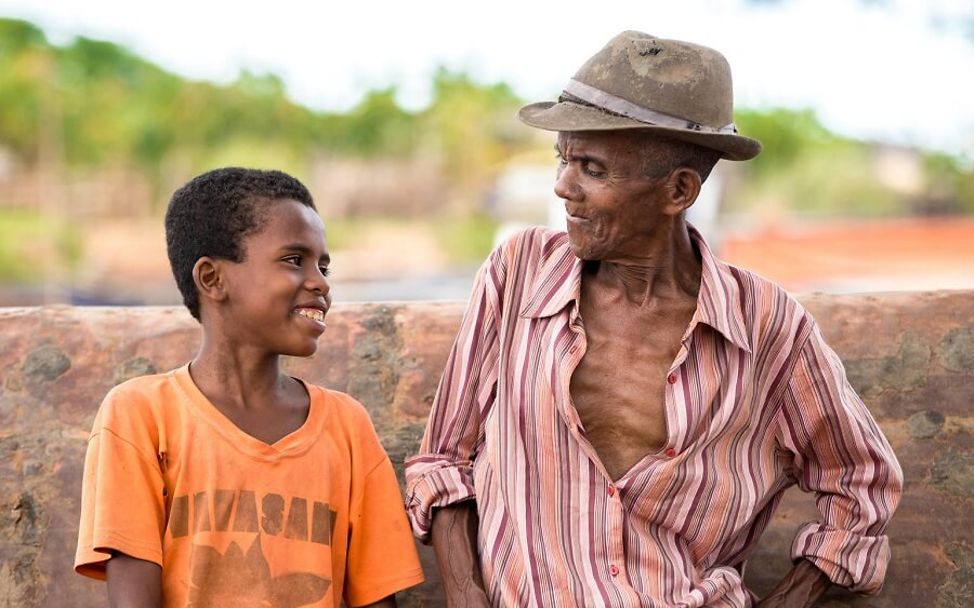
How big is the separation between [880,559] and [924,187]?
76.7ft

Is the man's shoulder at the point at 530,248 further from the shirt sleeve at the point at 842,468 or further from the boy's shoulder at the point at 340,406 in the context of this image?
the shirt sleeve at the point at 842,468

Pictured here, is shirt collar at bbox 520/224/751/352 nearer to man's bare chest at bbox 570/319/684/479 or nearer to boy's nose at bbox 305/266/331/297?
man's bare chest at bbox 570/319/684/479

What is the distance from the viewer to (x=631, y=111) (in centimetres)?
255

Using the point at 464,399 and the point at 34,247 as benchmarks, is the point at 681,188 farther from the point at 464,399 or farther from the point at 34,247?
the point at 34,247

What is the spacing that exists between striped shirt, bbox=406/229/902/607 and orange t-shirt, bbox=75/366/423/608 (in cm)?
25

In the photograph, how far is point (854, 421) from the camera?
271 centimetres

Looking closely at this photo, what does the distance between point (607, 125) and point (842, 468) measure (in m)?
0.90

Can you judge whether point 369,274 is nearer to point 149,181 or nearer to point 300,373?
point 149,181

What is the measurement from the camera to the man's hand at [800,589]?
A: 2.71 meters

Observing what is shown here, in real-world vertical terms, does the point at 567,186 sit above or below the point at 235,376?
above

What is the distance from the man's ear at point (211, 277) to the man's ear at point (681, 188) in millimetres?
906

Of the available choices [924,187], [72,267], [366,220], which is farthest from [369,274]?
[924,187]

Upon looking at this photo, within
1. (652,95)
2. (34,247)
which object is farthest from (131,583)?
(34,247)

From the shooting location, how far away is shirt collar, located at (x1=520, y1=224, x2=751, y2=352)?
2.64m
